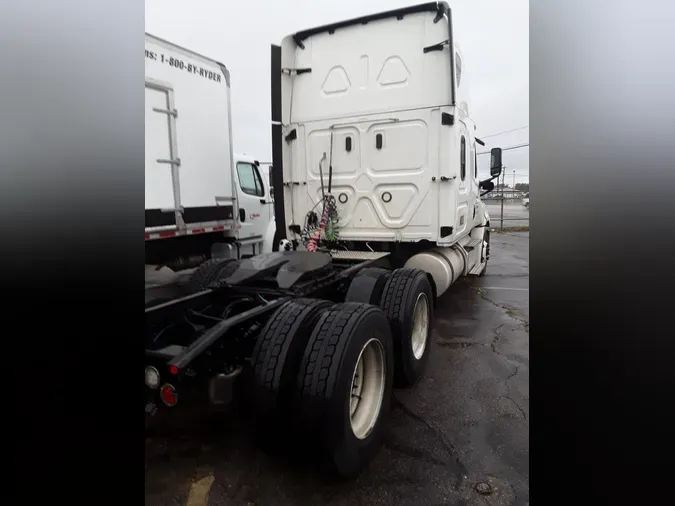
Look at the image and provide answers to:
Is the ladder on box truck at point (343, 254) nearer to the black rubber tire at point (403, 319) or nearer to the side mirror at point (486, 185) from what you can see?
the black rubber tire at point (403, 319)

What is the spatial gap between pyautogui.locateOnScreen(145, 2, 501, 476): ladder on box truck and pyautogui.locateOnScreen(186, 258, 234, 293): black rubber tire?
2 centimetres

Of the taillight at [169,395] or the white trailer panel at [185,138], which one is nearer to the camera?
the taillight at [169,395]

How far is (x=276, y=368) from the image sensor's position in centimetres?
249

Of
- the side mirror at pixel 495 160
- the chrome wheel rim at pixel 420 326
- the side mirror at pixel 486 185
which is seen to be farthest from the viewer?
the side mirror at pixel 486 185

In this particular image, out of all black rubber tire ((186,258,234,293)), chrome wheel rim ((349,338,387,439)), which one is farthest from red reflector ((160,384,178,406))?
black rubber tire ((186,258,234,293))

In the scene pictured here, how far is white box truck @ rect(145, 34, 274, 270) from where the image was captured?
252 inches

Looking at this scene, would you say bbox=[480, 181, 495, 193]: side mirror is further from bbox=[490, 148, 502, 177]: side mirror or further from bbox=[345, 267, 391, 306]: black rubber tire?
bbox=[345, 267, 391, 306]: black rubber tire

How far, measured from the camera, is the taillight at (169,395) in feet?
7.52

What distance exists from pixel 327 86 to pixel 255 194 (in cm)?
408

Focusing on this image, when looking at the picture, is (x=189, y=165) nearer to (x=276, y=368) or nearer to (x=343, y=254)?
(x=343, y=254)

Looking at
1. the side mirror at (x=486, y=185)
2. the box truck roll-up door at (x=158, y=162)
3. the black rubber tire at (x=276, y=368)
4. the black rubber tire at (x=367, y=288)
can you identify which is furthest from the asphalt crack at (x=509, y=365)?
the box truck roll-up door at (x=158, y=162)

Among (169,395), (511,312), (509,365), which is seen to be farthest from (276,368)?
(511,312)
